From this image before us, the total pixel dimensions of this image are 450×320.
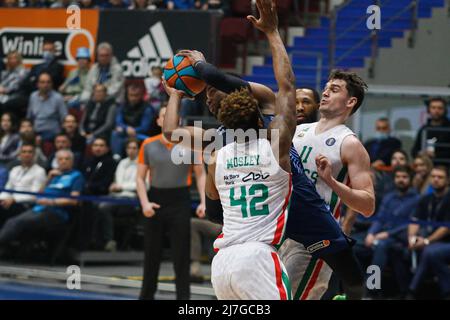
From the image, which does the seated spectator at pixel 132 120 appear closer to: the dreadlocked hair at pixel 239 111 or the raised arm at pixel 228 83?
the raised arm at pixel 228 83

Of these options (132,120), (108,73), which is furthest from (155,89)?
(108,73)

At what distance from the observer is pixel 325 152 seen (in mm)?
7176

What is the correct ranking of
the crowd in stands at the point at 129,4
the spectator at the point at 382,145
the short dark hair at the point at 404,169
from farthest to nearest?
the crowd in stands at the point at 129,4
the spectator at the point at 382,145
the short dark hair at the point at 404,169

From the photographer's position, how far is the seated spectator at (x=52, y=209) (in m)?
12.3

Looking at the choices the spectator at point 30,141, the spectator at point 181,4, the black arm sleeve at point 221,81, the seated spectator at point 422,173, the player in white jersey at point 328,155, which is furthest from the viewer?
the spectator at point 181,4

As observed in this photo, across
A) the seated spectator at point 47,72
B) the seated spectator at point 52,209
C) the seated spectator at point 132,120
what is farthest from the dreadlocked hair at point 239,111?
the seated spectator at point 47,72

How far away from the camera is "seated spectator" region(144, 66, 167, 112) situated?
543 inches

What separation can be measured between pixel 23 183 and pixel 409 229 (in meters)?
4.88

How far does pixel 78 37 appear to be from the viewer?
14.8 m

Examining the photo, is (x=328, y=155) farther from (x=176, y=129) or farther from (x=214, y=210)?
(x=176, y=129)

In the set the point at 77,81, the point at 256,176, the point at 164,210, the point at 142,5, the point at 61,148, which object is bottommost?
the point at 164,210

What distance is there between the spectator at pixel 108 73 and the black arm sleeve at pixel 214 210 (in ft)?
24.3

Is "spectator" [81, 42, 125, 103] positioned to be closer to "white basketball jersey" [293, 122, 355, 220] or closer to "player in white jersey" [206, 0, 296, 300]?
"white basketball jersey" [293, 122, 355, 220]
